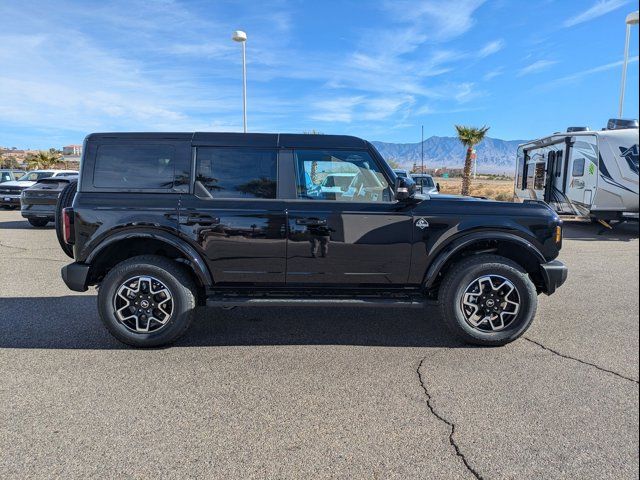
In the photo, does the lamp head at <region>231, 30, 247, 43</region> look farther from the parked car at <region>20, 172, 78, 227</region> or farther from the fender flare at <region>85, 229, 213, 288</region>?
the fender flare at <region>85, 229, 213, 288</region>

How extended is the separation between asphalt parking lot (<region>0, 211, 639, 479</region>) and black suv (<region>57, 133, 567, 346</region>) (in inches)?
16.3

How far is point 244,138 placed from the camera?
4070 mm

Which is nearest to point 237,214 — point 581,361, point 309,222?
point 309,222

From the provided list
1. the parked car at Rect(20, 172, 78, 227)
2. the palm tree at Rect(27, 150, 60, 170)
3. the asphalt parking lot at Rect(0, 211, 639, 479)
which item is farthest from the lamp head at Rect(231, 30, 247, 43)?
the palm tree at Rect(27, 150, 60, 170)

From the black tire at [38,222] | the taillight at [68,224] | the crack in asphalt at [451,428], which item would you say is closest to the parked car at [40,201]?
the black tire at [38,222]

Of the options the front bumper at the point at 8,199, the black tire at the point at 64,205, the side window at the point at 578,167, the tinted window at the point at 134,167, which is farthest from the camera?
the front bumper at the point at 8,199

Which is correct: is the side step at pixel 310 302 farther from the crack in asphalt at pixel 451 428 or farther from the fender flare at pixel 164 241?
the crack in asphalt at pixel 451 428

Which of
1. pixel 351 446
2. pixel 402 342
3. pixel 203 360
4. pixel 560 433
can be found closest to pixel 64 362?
pixel 203 360

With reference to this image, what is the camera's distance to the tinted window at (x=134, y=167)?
3.99m

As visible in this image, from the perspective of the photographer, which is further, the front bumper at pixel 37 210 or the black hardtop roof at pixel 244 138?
the front bumper at pixel 37 210

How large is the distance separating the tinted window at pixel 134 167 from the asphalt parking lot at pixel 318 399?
150 cm

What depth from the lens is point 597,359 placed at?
3717 mm

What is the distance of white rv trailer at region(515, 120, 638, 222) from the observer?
Answer: 1043 cm

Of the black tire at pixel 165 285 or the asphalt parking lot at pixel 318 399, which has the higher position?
the black tire at pixel 165 285
